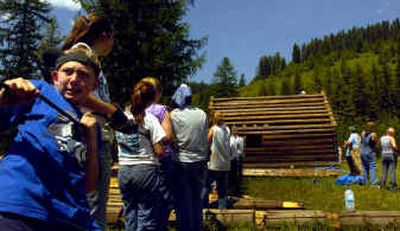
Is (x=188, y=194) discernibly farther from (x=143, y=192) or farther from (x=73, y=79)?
(x=73, y=79)

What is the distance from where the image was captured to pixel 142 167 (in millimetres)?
5293

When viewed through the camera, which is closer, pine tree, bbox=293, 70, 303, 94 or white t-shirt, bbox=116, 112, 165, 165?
white t-shirt, bbox=116, 112, 165, 165

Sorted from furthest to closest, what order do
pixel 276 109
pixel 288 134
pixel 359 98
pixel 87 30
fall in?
pixel 359 98 < pixel 276 109 < pixel 288 134 < pixel 87 30

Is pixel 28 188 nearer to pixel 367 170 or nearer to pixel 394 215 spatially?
pixel 394 215

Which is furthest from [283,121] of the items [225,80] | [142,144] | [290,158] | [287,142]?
Answer: [225,80]

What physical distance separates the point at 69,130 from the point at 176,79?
2017 centimetres

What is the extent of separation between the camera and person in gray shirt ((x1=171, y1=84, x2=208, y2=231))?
21.5 feet

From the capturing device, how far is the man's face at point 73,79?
2.44 metres

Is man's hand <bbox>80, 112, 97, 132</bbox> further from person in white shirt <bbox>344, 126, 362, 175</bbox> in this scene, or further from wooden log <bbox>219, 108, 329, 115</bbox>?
wooden log <bbox>219, 108, 329, 115</bbox>

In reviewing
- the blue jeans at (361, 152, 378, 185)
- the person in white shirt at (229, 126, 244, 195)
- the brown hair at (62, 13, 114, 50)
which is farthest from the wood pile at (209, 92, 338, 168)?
the brown hair at (62, 13, 114, 50)

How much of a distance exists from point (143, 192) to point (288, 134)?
20765 mm

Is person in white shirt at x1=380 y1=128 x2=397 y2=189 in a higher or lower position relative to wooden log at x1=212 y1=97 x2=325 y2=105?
lower

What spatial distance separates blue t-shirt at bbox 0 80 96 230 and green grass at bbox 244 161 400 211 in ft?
31.4

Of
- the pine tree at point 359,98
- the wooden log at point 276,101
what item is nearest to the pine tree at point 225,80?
the pine tree at point 359,98
